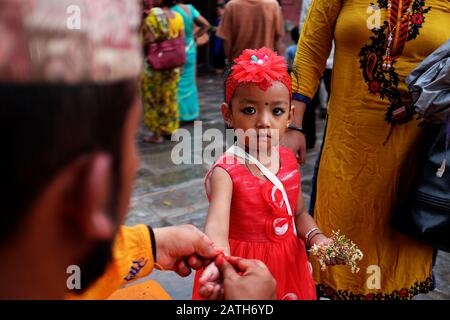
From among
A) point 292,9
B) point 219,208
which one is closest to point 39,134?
point 219,208

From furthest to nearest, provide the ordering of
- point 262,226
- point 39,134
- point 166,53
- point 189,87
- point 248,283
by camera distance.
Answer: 1. point 189,87
2. point 166,53
3. point 262,226
4. point 248,283
5. point 39,134

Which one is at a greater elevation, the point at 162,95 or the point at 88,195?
the point at 88,195

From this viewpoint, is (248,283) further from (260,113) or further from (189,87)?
(189,87)

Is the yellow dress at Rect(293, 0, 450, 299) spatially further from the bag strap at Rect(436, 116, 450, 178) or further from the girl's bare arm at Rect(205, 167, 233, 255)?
the girl's bare arm at Rect(205, 167, 233, 255)

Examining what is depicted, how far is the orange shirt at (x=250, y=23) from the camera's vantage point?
546 centimetres

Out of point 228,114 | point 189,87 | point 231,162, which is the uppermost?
point 228,114

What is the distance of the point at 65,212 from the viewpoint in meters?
0.60

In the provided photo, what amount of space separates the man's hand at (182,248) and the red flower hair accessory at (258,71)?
607mm

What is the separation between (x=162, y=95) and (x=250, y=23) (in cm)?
136

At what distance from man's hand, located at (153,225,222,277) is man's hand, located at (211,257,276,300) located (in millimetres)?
179

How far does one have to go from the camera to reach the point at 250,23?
545 centimetres

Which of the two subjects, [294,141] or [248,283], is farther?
[294,141]

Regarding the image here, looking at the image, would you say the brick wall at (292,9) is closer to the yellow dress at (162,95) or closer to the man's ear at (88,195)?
the yellow dress at (162,95)

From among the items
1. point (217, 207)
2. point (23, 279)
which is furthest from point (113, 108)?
point (217, 207)
